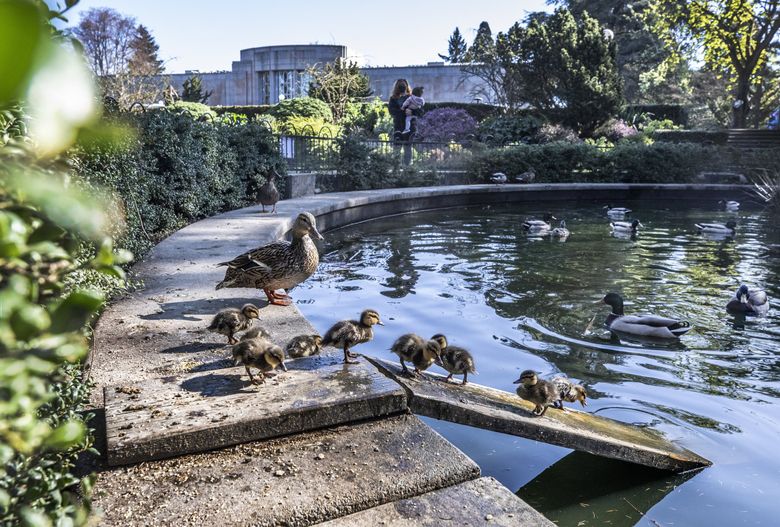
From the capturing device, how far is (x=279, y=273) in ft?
18.6

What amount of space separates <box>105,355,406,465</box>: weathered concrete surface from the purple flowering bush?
29.4m

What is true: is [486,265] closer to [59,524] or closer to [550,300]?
[550,300]

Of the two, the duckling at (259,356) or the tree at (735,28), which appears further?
the tree at (735,28)

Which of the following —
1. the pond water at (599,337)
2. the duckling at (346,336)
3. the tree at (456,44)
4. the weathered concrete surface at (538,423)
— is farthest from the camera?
the tree at (456,44)

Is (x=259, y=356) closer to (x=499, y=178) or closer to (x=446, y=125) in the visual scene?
(x=499, y=178)

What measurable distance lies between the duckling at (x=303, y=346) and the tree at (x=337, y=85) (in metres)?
27.5

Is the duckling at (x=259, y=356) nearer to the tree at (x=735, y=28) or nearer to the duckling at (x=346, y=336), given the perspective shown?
the duckling at (x=346, y=336)

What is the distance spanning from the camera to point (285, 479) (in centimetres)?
276

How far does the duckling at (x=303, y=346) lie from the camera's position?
4.10m

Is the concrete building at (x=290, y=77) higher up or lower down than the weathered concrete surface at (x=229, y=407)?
higher up

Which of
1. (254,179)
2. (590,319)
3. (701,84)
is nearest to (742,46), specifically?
(701,84)

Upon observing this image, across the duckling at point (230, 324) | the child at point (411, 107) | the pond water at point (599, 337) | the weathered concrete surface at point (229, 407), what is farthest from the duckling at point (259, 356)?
the child at point (411, 107)

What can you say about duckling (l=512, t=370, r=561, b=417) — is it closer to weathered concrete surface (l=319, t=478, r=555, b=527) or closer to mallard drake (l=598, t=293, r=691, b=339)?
weathered concrete surface (l=319, t=478, r=555, b=527)

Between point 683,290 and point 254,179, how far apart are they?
910 cm
